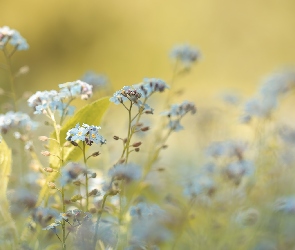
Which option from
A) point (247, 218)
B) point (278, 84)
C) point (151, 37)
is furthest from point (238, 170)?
point (151, 37)

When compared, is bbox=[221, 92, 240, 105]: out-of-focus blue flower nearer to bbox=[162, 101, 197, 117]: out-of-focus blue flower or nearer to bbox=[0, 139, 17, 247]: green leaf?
bbox=[162, 101, 197, 117]: out-of-focus blue flower

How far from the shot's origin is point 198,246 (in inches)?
98.3

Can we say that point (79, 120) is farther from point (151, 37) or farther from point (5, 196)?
point (151, 37)

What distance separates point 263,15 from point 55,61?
3.33 m

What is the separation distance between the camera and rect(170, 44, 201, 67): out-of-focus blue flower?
2.78 m

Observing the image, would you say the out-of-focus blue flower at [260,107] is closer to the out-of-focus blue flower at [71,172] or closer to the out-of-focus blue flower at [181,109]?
the out-of-focus blue flower at [181,109]

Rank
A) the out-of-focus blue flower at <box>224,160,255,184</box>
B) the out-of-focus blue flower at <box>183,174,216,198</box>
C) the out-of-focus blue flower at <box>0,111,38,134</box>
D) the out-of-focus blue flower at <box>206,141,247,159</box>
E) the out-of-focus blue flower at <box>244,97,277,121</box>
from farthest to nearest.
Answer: the out-of-focus blue flower at <box>244,97,277,121</box> < the out-of-focus blue flower at <box>206,141,247,159</box> < the out-of-focus blue flower at <box>224,160,255,184</box> < the out-of-focus blue flower at <box>183,174,216,198</box> < the out-of-focus blue flower at <box>0,111,38,134</box>

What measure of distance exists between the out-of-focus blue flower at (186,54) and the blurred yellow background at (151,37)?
518 centimetres

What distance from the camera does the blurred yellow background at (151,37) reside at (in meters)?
8.46

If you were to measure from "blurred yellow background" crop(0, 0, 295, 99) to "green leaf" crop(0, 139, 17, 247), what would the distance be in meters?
6.13

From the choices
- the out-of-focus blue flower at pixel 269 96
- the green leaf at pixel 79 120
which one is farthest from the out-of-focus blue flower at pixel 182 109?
the out-of-focus blue flower at pixel 269 96

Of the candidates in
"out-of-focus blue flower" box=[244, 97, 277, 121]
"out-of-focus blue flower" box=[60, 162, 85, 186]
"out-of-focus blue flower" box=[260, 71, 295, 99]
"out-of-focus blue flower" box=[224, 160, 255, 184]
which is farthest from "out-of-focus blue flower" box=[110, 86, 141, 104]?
"out-of-focus blue flower" box=[260, 71, 295, 99]

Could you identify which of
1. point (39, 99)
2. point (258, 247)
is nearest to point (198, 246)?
point (258, 247)

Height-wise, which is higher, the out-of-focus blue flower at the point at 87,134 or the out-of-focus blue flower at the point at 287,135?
the out-of-focus blue flower at the point at 287,135
